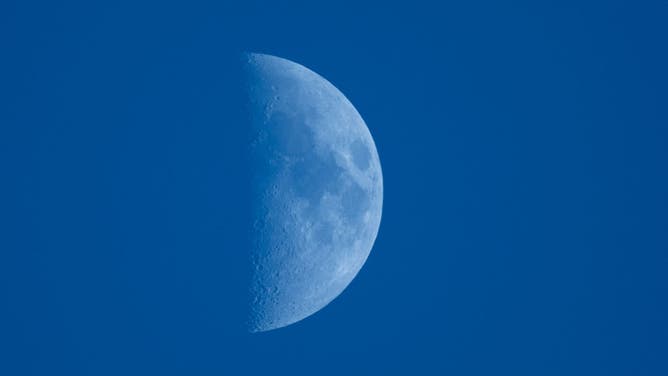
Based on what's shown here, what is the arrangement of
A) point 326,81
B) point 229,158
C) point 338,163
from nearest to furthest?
point 229,158 → point 338,163 → point 326,81

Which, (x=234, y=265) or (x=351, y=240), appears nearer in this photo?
(x=234, y=265)

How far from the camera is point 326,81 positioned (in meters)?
8.02

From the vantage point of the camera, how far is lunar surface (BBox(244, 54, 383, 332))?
22.7 ft

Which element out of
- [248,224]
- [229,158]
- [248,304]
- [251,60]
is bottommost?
[248,304]

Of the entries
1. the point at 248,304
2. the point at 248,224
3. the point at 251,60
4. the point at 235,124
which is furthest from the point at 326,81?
the point at 248,304

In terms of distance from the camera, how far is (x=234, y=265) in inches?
269

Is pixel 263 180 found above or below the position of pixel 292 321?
above

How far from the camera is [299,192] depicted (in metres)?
6.96

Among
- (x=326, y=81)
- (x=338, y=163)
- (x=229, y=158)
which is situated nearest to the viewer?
(x=229, y=158)

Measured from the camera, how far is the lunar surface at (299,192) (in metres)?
6.93

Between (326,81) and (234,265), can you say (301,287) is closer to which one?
(234,265)

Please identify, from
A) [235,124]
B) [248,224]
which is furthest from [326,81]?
[248,224]

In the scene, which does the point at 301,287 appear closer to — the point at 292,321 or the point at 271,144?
the point at 292,321

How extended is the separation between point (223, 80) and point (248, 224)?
1600mm
